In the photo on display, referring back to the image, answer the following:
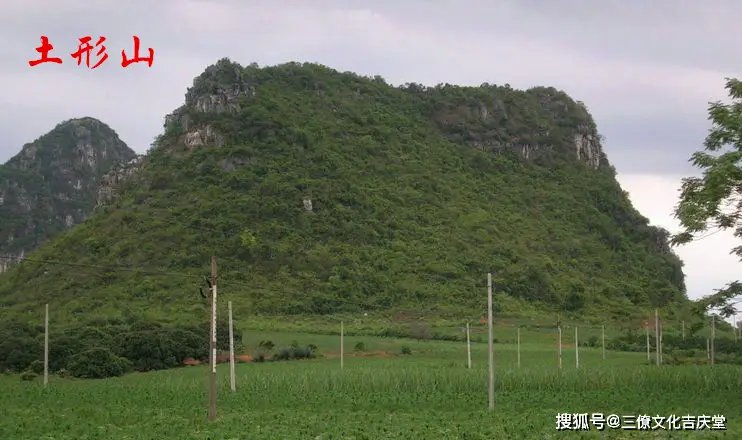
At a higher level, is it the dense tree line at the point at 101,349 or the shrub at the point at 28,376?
the dense tree line at the point at 101,349

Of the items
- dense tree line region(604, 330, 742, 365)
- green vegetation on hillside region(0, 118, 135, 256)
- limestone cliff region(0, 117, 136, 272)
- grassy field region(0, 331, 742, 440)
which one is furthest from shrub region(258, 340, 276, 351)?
green vegetation on hillside region(0, 118, 135, 256)

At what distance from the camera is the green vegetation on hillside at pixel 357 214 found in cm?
8919

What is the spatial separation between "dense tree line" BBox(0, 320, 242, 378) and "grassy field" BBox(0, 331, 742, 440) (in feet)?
11.6

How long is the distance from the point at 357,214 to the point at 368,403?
75.4m

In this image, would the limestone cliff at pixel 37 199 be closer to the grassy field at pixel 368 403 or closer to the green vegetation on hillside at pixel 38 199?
the green vegetation on hillside at pixel 38 199

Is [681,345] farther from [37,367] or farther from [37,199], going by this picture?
[37,199]

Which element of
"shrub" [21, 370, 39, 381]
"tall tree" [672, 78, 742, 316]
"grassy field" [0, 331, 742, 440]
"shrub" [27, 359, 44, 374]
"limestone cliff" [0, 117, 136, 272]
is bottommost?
"shrub" [21, 370, 39, 381]

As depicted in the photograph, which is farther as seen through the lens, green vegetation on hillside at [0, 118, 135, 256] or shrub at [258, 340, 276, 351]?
green vegetation on hillside at [0, 118, 135, 256]

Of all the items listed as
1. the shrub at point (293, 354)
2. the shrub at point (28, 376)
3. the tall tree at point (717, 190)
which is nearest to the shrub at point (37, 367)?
the shrub at point (28, 376)

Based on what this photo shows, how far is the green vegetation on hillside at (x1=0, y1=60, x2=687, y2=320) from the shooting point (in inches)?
3511

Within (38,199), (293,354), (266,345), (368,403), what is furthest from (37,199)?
(368,403)

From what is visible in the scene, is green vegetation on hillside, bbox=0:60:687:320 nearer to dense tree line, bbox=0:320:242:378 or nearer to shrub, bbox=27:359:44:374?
dense tree line, bbox=0:320:242:378

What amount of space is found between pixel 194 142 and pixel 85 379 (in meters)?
72.3

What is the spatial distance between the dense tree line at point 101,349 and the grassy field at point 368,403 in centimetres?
353
